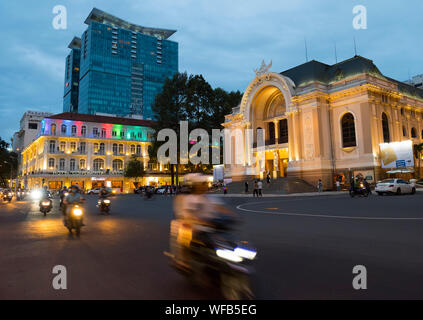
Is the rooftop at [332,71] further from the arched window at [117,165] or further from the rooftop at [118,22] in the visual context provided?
the rooftop at [118,22]

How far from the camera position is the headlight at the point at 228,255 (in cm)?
365

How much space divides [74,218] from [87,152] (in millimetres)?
56907

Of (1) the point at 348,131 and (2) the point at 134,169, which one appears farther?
(2) the point at 134,169

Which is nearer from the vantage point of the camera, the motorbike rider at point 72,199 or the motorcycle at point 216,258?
the motorcycle at point 216,258

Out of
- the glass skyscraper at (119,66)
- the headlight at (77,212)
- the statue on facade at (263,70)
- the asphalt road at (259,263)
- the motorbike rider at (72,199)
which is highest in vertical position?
the glass skyscraper at (119,66)

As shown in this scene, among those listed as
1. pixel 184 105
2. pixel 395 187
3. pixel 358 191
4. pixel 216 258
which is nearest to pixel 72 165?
pixel 184 105

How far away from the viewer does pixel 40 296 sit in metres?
3.81

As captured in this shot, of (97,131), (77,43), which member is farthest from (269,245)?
(77,43)

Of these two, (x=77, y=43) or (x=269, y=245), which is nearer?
(x=269, y=245)

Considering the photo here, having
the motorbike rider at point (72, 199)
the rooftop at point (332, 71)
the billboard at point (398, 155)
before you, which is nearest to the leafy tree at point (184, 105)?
the rooftop at point (332, 71)

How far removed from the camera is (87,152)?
61375 millimetres

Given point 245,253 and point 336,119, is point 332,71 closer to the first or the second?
point 336,119
